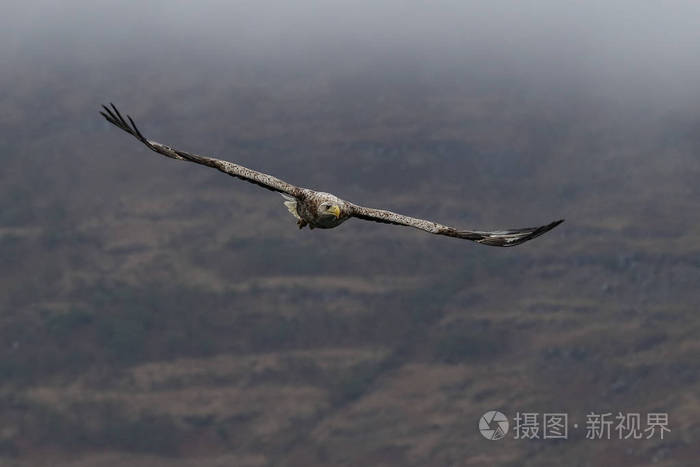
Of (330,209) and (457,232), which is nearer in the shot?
(330,209)

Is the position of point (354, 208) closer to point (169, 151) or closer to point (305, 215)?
point (305, 215)

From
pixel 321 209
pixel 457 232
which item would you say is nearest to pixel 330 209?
pixel 321 209

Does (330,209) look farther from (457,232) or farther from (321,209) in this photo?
(457,232)

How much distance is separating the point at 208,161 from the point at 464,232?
14.5 m

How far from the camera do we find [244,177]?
Result: 81375mm

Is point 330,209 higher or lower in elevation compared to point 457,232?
higher

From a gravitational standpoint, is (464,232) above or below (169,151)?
below

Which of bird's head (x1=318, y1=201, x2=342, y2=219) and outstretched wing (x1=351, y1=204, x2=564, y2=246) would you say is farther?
outstretched wing (x1=351, y1=204, x2=564, y2=246)

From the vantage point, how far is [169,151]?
80.8m

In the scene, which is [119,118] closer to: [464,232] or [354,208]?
[354,208]

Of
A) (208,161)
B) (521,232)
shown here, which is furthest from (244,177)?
(521,232)

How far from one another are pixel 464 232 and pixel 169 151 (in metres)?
16.8

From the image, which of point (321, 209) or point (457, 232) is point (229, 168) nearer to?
point (321, 209)

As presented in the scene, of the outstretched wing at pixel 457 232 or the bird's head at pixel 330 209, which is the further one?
the outstretched wing at pixel 457 232
